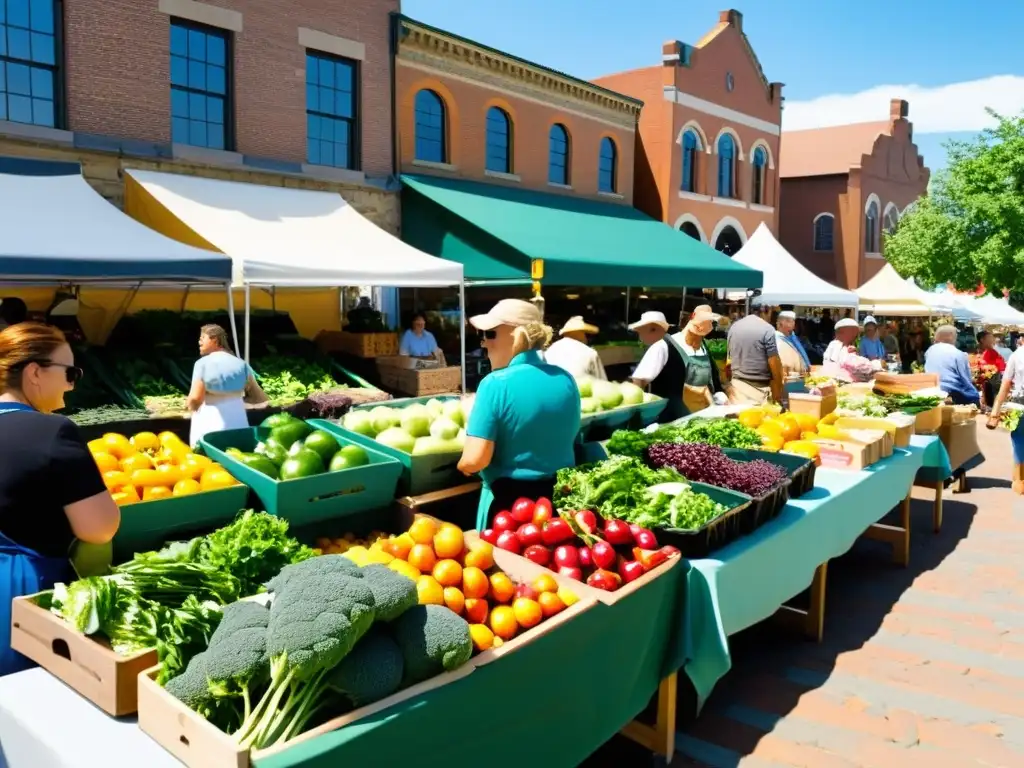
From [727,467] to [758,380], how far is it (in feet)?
12.0

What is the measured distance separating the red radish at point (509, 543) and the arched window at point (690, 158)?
19.6 meters

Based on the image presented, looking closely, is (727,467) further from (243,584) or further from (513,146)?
(513,146)

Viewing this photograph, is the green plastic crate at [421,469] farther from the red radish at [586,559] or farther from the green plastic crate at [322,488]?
the red radish at [586,559]

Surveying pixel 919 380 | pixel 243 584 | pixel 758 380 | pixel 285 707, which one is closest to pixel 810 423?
pixel 758 380

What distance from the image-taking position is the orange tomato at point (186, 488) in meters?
3.62

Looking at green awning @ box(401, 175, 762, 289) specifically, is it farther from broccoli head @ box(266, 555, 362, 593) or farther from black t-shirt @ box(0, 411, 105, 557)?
broccoli head @ box(266, 555, 362, 593)

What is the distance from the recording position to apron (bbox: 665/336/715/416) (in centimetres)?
688

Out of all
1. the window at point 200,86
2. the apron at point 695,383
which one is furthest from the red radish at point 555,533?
the window at point 200,86

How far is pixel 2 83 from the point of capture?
9500mm

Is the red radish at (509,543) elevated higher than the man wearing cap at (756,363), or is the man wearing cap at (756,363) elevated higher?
the man wearing cap at (756,363)

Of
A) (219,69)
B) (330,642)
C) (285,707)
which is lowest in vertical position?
(285,707)

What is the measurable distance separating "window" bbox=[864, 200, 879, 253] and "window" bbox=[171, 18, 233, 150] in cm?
2842

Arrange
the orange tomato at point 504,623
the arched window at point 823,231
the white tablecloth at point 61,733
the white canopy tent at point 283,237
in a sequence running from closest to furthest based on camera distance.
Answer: the white tablecloth at point 61,733
the orange tomato at point 504,623
the white canopy tent at point 283,237
the arched window at point 823,231

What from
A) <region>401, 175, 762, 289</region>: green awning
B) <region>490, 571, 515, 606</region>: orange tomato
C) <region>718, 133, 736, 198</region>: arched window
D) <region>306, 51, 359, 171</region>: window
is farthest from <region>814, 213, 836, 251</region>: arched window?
<region>490, 571, 515, 606</region>: orange tomato
